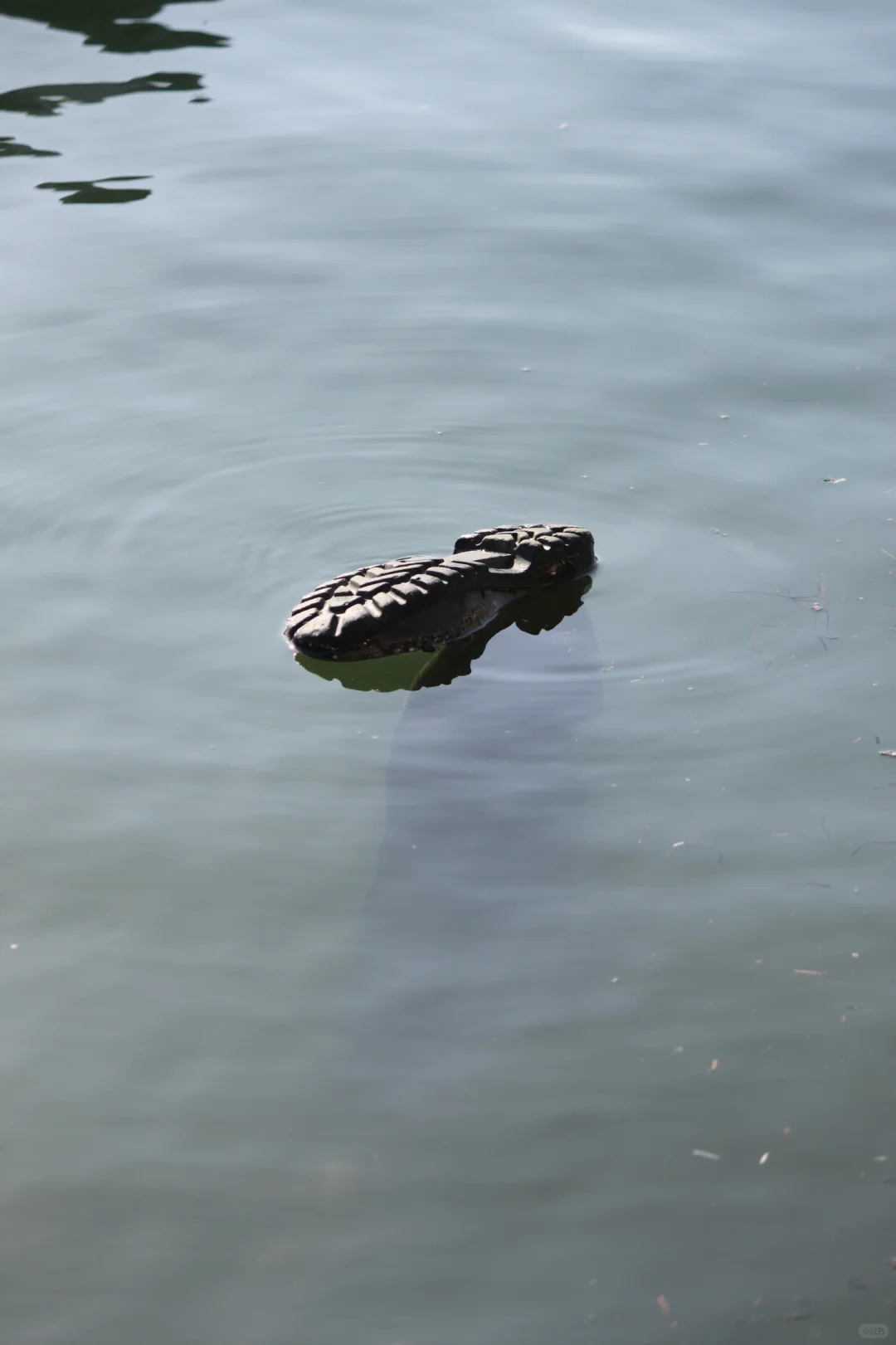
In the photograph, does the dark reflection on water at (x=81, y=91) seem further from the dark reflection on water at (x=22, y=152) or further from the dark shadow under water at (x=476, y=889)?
the dark shadow under water at (x=476, y=889)

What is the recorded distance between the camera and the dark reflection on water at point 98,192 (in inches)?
264

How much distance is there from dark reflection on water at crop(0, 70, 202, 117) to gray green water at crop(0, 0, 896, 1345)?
313mm

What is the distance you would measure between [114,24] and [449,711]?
22.8 ft

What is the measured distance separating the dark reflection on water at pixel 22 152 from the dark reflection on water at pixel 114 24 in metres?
1.52

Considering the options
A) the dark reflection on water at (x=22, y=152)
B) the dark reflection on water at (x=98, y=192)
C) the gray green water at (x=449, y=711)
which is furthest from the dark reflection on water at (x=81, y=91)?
the dark reflection on water at (x=98, y=192)

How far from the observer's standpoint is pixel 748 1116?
2559 millimetres

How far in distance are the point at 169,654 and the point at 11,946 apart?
1121 mm

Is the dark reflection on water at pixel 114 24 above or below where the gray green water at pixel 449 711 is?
above

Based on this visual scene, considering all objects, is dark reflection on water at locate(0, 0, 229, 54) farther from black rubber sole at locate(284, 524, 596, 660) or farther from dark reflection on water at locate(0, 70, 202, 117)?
black rubber sole at locate(284, 524, 596, 660)

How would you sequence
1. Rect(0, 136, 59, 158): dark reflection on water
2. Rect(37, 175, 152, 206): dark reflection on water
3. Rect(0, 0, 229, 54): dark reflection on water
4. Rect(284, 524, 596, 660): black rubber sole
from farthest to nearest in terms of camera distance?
1. Rect(0, 0, 229, 54): dark reflection on water
2. Rect(0, 136, 59, 158): dark reflection on water
3. Rect(37, 175, 152, 206): dark reflection on water
4. Rect(284, 524, 596, 660): black rubber sole

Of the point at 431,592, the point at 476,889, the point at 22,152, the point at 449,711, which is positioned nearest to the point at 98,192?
the point at 22,152

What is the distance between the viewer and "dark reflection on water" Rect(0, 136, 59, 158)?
718 cm

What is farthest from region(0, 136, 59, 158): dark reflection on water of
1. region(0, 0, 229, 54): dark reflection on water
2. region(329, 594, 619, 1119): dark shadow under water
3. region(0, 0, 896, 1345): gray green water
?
region(329, 594, 619, 1119): dark shadow under water

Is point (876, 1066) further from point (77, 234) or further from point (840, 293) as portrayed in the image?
point (77, 234)
